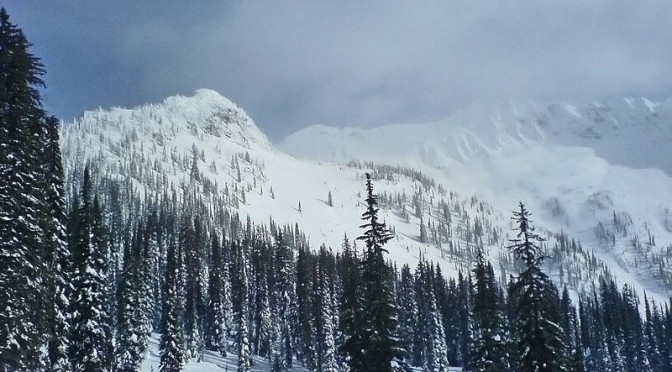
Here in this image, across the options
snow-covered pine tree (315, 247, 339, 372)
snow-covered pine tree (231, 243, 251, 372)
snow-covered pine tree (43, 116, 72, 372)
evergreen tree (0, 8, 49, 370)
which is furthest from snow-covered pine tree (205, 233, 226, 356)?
evergreen tree (0, 8, 49, 370)

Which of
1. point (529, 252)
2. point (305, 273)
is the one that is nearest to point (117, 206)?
point (305, 273)

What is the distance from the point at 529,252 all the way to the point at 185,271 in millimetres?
73351

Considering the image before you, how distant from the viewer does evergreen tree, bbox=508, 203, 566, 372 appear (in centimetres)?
3194

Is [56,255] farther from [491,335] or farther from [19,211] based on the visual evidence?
[491,335]

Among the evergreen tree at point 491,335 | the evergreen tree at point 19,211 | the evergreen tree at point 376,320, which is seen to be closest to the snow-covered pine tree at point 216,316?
the evergreen tree at point 491,335

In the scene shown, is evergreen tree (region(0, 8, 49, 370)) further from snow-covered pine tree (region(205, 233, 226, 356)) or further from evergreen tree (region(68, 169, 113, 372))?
snow-covered pine tree (region(205, 233, 226, 356))

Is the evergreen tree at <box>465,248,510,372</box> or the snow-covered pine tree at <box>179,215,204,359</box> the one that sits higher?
the snow-covered pine tree at <box>179,215,204,359</box>

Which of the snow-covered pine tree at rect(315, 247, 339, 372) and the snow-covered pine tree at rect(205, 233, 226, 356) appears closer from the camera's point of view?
the snow-covered pine tree at rect(315, 247, 339, 372)

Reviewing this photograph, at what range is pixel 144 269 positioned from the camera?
255 feet

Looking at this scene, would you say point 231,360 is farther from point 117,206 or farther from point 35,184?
point 117,206

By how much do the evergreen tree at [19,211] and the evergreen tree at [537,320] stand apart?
964 inches

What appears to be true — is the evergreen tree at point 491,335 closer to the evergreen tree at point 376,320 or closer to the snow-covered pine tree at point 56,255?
the evergreen tree at point 376,320

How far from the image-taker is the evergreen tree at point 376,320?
112 ft

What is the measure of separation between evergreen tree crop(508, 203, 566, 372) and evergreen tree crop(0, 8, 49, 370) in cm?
2450
